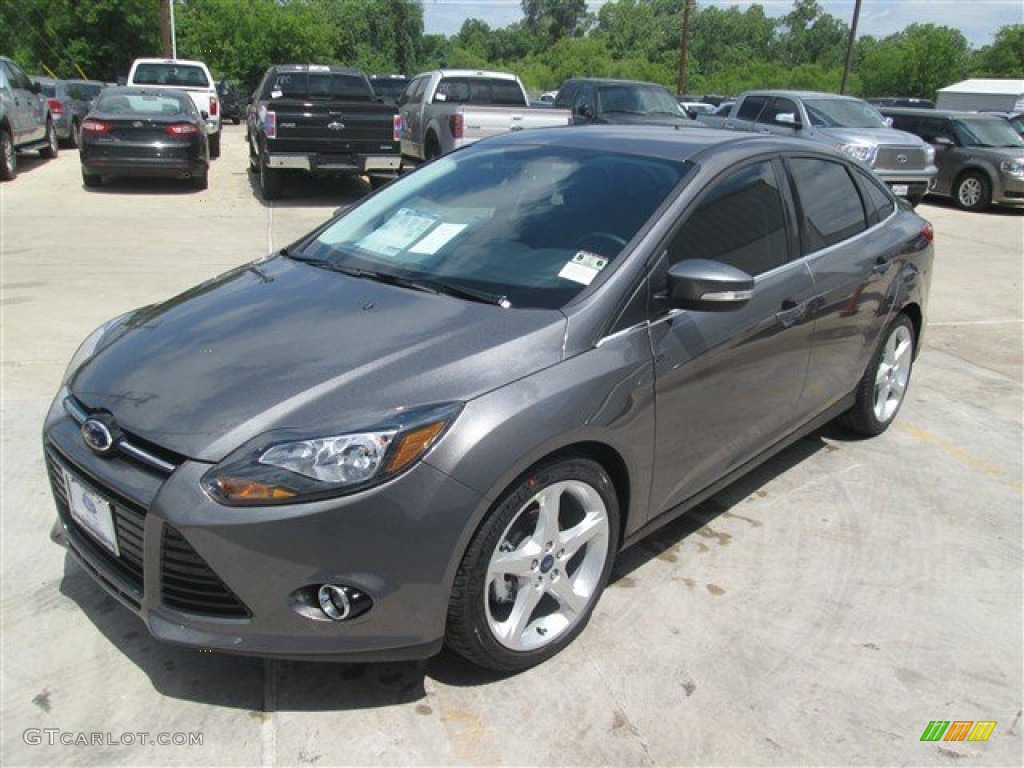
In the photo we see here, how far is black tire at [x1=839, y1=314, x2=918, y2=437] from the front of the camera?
4.59m

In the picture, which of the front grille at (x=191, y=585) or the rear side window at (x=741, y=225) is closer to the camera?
the front grille at (x=191, y=585)

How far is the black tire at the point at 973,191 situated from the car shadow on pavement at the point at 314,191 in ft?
35.1

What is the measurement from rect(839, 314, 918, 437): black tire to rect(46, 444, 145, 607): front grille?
3.61 metres

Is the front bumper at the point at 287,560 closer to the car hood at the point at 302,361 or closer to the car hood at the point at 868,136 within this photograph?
the car hood at the point at 302,361

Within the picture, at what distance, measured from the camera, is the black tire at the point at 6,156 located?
13305 millimetres

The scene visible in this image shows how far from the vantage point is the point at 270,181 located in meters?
12.5

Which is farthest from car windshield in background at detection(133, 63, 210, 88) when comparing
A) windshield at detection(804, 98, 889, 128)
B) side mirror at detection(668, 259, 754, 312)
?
side mirror at detection(668, 259, 754, 312)

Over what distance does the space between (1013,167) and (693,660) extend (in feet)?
50.2

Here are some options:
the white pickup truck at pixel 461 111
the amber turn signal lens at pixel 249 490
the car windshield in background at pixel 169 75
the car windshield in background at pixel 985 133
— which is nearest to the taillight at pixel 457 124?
the white pickup truck at pixel 461 111

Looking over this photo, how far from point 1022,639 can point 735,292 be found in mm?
1679

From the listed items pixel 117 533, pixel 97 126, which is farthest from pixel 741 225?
pixel 97 126

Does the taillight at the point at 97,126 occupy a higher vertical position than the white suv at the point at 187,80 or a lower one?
lower

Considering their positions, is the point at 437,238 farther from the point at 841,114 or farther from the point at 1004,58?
the point at 1004,58

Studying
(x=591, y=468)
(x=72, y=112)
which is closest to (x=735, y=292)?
(x=591, y=468)
